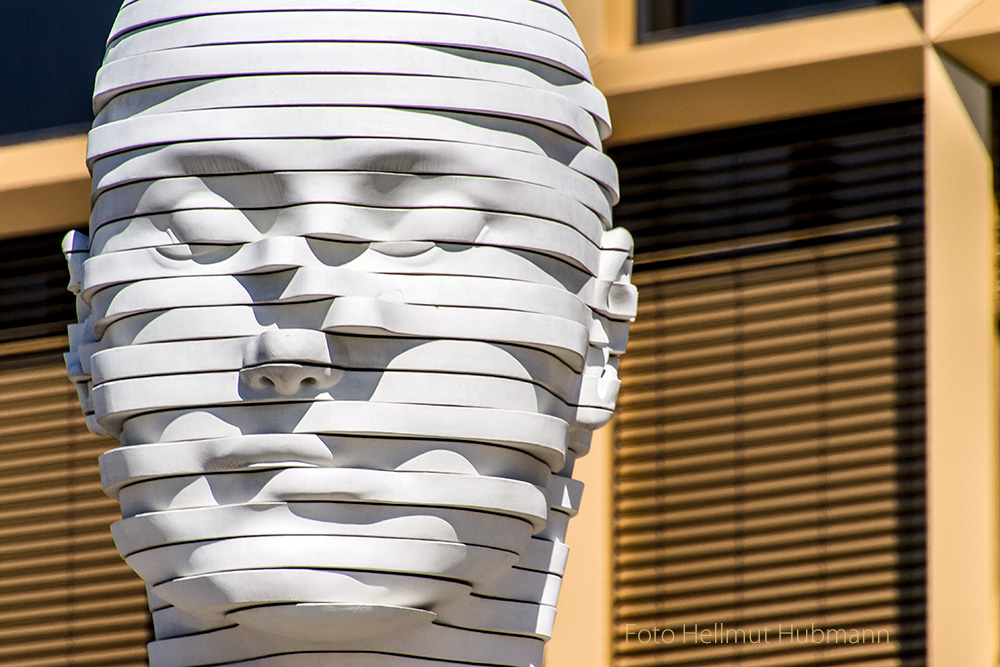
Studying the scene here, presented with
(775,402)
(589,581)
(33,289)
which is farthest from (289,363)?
Answer: (33,289)

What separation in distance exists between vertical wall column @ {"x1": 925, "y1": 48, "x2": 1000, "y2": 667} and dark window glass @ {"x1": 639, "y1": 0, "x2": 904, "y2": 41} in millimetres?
388

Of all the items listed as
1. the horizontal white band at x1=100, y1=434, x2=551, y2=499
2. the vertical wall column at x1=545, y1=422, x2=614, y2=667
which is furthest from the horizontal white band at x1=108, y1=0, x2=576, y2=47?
the vertical wall column at x1=545, y1=422, x2=614, y2=667

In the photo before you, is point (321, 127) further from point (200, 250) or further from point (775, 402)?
point (775, 402)

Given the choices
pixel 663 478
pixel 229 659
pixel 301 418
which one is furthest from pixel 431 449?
pixel 663 478

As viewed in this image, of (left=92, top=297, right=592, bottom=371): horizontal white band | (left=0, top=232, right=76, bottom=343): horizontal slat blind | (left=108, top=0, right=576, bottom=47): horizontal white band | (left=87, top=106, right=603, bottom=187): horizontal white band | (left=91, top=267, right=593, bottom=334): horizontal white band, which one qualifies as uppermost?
(left=0, top=232, right=76, bottom=343): horizontal slat blind

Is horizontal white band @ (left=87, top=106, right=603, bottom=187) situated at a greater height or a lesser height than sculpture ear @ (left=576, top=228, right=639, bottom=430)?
greater

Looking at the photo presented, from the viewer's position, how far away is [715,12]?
13.4ft

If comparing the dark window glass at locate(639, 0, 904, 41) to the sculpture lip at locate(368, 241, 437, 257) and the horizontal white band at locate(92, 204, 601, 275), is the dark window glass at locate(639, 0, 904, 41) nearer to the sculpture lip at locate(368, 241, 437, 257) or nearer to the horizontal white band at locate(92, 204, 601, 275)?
the horizontal white band at locate(92, 204, 601, 275)

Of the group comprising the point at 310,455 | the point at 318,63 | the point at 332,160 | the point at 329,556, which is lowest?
the point at 329,556

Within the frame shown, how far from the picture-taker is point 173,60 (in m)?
2.61

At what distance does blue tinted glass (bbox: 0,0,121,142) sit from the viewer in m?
4.57

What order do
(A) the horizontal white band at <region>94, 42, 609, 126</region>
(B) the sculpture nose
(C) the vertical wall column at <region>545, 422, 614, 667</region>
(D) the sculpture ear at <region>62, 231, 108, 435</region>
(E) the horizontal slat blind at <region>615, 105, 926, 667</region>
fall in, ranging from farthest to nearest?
1. (C) the vertical wall column at <region>545, 422, 614, 667</region>
2. (E) the horizontal slat blind at <region>615, 105, 926, 667</region>
3. (D) the sculpture ear at <region>62, 231, 108, 435</region>
4. (A) the horizontal white band at <region>94, 42, 609, 126</region>
5. (B) the sculpture nose

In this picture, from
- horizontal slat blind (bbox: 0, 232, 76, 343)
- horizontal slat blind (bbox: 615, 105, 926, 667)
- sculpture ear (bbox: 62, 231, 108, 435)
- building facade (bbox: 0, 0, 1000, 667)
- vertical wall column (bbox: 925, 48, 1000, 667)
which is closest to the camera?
sculpture ear (bbox: 62, 231, 108, 435)

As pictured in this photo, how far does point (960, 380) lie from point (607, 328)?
1.17m
